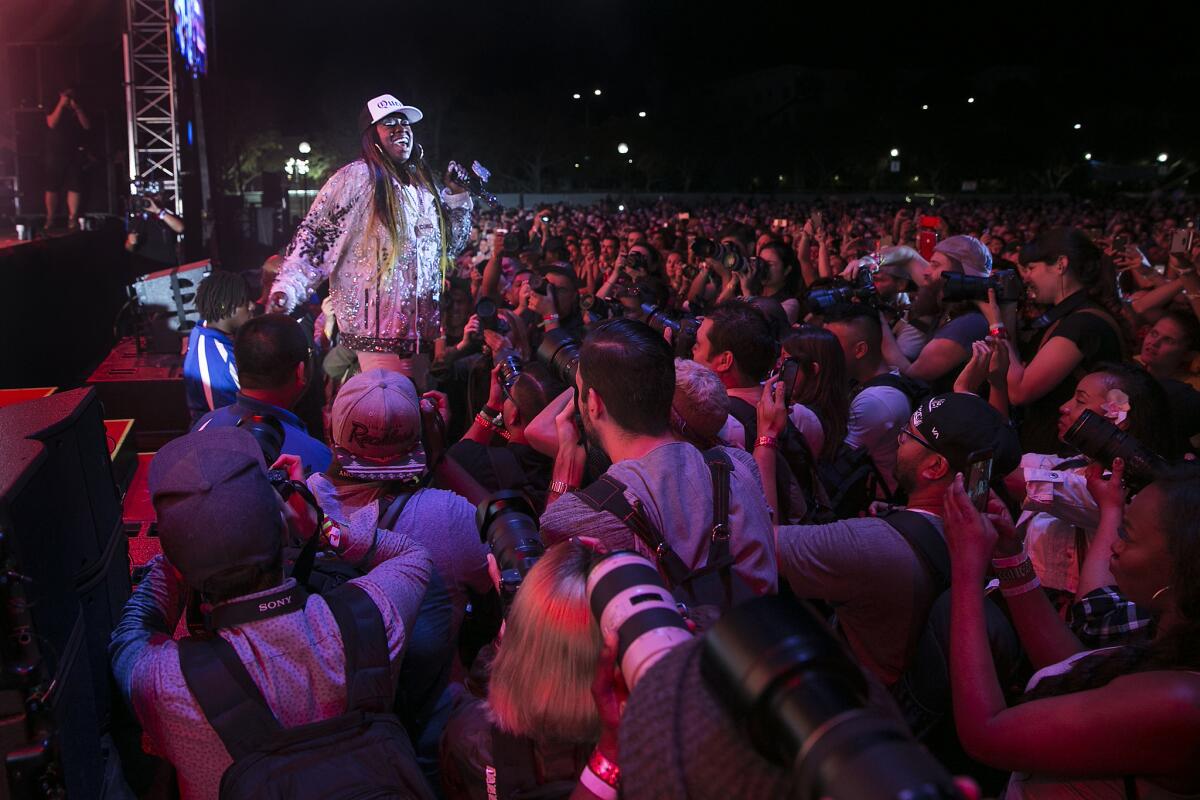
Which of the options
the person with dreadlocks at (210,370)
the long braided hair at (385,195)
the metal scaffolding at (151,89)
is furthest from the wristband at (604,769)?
the metal scaffolding at (151,89)

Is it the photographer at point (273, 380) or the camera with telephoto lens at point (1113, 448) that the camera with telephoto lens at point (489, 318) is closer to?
the photographer at point (273, 380)

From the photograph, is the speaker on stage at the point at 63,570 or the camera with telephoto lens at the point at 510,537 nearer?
the speaker on stage at the point at 63,570

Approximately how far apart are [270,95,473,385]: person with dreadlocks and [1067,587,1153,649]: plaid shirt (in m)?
3.38

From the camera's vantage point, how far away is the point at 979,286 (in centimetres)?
435

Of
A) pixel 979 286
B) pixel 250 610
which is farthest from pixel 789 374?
pixel 250 610

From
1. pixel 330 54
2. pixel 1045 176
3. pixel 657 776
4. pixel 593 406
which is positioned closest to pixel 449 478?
pixel 593 406

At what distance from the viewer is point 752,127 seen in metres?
60.4

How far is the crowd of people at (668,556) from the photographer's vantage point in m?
1.55

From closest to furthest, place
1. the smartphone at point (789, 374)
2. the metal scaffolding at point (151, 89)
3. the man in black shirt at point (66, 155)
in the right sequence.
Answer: the smartphone at point (789, 374) < the man in black shirt at point (66, 155) < the metal scaffolding at point (151, 89)

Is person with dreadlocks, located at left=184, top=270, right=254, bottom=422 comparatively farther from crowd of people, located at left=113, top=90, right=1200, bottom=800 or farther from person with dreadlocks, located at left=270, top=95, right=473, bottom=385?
person with dreadlocks, located at left=270, top=95, right=473, bottom=385

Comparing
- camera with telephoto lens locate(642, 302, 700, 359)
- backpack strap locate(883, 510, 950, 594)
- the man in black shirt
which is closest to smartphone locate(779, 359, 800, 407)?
camera with telephoto lens locate(642, 302, 700, 359)

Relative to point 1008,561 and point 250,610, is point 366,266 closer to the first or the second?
point 250,610

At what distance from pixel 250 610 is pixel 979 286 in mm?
3754

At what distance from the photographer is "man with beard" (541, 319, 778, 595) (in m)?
1.97
